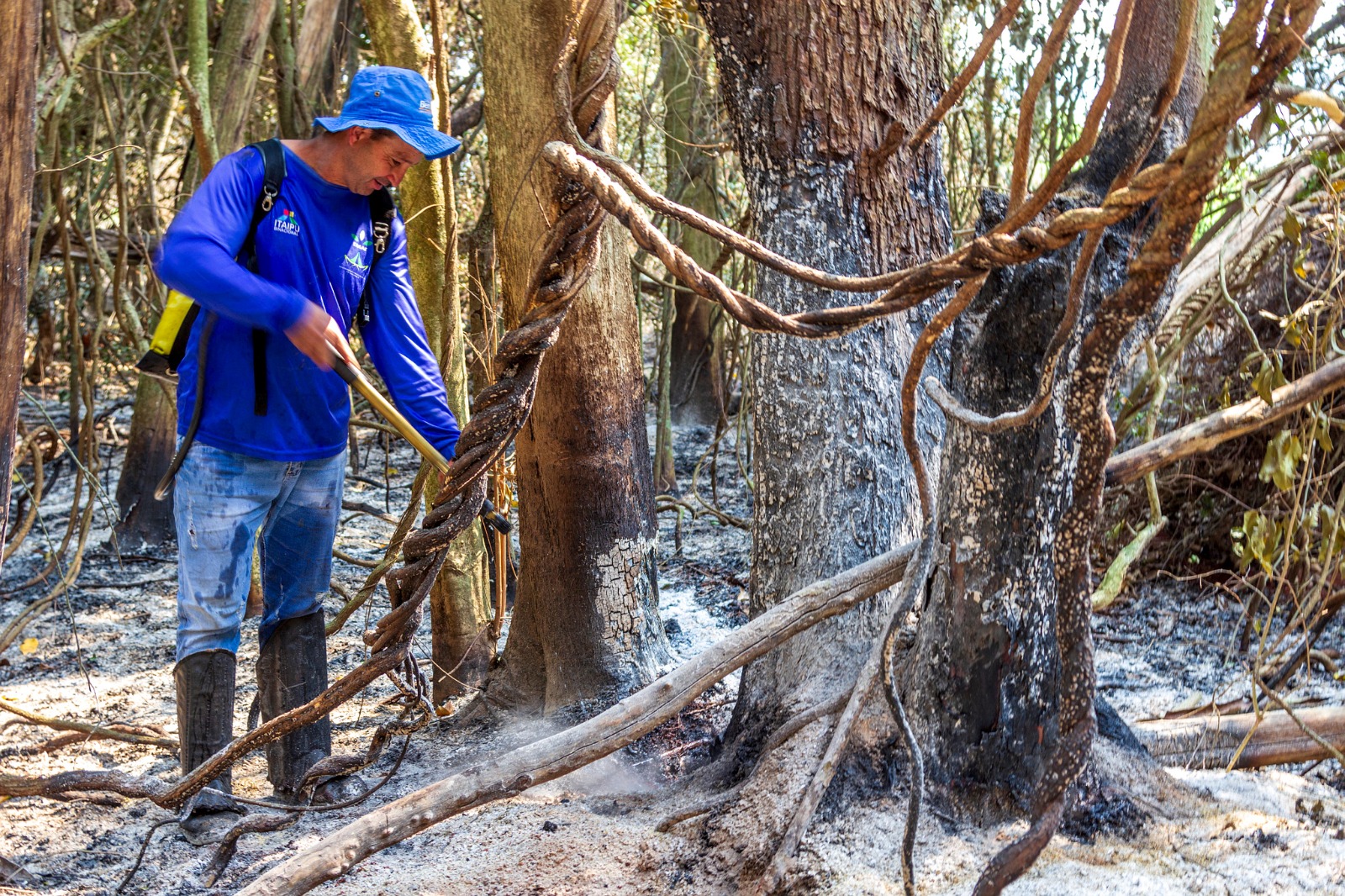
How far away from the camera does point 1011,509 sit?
84.1 inches

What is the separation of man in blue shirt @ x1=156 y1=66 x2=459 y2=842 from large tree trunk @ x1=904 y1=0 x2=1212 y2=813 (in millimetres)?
1455

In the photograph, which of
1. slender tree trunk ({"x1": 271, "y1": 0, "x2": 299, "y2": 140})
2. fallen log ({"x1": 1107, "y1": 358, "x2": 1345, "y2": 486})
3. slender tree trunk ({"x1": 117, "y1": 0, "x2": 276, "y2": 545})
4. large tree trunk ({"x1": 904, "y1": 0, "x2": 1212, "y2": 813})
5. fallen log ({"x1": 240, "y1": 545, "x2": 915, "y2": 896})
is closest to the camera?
fallen log ({"x1": 240, "y1": 545, "x2": 915, "y2": 896})

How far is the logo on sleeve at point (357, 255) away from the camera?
298 cm

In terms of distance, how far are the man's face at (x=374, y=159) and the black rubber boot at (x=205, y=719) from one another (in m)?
1.36

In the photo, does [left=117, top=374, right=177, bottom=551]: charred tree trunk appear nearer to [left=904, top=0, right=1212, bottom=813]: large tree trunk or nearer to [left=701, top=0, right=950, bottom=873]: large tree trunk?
[left=701, top=0, right=950, bottom=873]: large tree trunk

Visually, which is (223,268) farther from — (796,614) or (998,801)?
(998,801)

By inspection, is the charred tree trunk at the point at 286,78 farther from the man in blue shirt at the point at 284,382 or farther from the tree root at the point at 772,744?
the tree root at the point at 772,744

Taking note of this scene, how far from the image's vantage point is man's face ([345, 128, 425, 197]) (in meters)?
2.85

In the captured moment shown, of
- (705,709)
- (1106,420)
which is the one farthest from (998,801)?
(705,709)

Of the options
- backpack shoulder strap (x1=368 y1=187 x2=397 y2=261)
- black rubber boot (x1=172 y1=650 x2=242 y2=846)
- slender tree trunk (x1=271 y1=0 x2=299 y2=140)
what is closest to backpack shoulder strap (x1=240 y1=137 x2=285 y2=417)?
backpack shoulder strap (x1=368 y1=187 x2=397 y2=261)

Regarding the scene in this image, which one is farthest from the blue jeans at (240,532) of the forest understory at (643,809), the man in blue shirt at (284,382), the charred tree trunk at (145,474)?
the charred tree trunk at (145,474)

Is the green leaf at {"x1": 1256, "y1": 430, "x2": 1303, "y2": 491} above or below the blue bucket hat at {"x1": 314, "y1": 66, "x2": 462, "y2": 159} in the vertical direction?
below

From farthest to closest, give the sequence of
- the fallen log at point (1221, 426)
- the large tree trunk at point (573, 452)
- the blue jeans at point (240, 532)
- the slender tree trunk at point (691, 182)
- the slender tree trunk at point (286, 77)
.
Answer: the slender tree trunk at point (691, 182), the slender tree trunk at point (286, 77), the large tree trunk at point (573, 452), the blue jeans at point (240, 532), the fallen log at point (1221, 426)

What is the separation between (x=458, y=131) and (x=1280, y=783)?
192 inches
